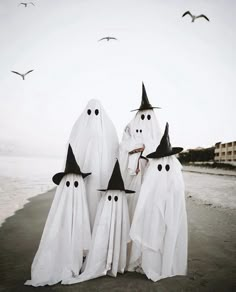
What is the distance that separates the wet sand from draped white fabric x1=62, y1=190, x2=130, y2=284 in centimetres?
13

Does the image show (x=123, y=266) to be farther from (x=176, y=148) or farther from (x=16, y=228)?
(x=16, y=228)

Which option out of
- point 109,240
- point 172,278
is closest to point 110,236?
point 109,240

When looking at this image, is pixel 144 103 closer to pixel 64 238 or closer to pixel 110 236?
pixel 110 236

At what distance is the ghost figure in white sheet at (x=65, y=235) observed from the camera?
11.6 ft

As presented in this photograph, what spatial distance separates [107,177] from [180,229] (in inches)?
60.3

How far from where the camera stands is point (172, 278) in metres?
3.54

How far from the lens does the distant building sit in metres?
29.3

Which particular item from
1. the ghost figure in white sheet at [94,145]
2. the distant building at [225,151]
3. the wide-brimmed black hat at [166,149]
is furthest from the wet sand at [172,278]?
the distant building at [225,151]

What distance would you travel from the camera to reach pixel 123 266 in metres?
3.77

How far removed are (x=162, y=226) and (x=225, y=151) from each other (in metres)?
31.1

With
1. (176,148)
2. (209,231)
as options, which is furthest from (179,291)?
(209,231)

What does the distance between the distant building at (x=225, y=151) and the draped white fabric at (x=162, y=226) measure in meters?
28.0

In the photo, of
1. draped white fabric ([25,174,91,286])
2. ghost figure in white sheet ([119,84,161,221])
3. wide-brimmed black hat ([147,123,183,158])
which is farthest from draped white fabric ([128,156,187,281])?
draped white fabric ([25,174,91,286])

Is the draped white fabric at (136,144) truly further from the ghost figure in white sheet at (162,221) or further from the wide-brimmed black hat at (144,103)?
the ghost figure in white sheet at (162,221)
